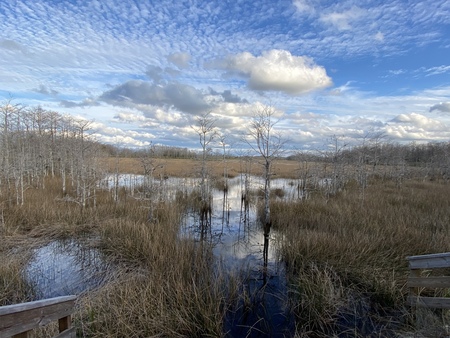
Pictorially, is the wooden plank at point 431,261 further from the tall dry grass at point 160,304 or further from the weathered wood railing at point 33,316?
the weathered wood railing at point 33,316

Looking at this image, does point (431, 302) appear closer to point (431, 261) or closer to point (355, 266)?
point (431, 261)

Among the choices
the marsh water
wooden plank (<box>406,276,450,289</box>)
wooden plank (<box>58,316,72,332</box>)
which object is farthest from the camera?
the marsh water

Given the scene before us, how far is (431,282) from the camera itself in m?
4.15

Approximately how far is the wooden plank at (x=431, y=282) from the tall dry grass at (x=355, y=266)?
1.94ft

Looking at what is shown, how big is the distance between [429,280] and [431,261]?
0.37m

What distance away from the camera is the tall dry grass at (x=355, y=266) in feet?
16.4

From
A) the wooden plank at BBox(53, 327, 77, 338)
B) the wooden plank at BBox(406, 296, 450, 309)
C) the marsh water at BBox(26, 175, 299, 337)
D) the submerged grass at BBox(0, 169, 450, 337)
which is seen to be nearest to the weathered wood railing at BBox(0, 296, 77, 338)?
the wooden plank at BBox(53, 327, 77, 338)

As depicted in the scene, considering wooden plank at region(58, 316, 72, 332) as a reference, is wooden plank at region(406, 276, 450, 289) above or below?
below

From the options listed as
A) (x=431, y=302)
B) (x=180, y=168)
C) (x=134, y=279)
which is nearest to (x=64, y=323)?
(x=134, y=279)

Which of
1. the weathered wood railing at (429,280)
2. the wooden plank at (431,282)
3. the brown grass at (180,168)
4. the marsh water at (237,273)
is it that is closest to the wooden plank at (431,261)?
the weathered wood railing at (429,280)

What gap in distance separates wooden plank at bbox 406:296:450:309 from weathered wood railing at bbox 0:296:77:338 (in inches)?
207

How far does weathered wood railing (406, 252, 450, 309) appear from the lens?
12.9ft

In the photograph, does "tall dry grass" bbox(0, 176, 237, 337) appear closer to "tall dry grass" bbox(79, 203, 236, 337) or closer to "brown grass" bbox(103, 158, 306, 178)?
"tall dry grass" bbox(79, 203, 236, 337)

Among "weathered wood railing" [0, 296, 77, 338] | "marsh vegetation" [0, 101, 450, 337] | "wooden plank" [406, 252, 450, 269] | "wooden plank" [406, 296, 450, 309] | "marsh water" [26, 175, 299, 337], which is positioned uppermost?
"weathered wood railing" [0, 296, 77, 338]
